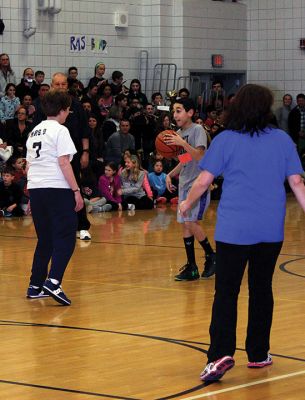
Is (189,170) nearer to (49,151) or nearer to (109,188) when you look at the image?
(49,151)

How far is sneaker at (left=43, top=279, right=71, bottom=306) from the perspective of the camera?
30.3ft

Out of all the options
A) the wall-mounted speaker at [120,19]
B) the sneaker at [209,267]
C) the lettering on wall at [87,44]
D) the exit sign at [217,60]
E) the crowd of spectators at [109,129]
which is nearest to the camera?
the sneaker at [209,267]

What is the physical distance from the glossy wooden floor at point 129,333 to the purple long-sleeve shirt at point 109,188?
5895 millimetres

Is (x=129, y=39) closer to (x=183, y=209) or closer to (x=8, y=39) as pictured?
(x=8, y=39)

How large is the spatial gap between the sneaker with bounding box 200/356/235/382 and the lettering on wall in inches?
678

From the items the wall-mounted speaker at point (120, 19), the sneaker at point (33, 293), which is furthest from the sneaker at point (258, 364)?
the wall-mounted speaker at point (120, 19)

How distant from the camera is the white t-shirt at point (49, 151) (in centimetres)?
909

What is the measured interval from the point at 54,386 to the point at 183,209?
55.3 inches

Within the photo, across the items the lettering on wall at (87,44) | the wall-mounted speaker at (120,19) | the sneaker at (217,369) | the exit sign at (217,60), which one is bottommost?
the sneaker at (217,369)

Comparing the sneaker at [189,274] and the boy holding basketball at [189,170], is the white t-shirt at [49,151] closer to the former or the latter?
the boy holding basketball at [189,170]

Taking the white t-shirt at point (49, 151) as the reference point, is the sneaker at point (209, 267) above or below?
below

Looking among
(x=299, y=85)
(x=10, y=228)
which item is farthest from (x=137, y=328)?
(x=299, y=85)

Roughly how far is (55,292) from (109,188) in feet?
33.1

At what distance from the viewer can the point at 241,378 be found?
6559 millimetres
